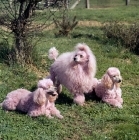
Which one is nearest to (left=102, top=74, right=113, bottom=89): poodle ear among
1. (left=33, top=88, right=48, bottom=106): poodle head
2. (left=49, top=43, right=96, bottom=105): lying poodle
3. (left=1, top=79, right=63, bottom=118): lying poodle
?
(left=49, top=43, right=96, bottom=105): lying poodle

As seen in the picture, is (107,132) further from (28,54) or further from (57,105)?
A: (28,54)

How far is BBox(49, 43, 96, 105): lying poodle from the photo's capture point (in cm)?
620

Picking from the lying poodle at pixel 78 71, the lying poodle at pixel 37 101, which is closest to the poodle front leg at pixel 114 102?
the lying poodle at pixel 78 71

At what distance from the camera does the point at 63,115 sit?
5910 mm

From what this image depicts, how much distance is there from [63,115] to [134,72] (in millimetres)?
3054

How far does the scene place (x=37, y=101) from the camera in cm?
548

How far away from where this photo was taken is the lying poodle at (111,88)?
633 cm

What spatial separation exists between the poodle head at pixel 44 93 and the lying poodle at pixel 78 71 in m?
0.67

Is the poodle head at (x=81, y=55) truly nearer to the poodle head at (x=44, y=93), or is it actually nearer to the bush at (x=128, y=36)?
the poodle head at (x=44, y=93)

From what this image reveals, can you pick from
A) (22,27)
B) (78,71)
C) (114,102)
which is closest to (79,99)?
(78,71)

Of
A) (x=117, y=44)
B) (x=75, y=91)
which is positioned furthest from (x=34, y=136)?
(x=117, y=44)

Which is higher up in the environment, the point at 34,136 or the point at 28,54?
the point at 28,54

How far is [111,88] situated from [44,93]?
1.43 m

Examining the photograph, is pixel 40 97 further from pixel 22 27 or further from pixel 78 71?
pixel 22 27
